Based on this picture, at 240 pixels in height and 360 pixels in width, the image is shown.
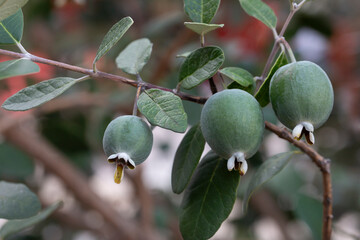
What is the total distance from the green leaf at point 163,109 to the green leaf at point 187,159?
0.09 m

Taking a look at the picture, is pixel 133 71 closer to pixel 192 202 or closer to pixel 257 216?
pixel 192 202

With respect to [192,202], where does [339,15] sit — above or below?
below

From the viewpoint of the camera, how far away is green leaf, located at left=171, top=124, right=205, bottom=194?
55 cm

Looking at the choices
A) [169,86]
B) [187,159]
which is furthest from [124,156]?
[169,86]

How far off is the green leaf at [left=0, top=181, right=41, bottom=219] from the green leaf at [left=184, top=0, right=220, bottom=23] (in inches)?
13.0

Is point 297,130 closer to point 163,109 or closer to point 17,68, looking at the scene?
point 163,109

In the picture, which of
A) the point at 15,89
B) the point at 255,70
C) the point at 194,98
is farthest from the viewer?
the point at 15,89

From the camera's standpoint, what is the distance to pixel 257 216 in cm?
181

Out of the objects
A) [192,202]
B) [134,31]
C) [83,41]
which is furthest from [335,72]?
[192,202]

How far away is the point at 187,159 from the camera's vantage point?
558 mm

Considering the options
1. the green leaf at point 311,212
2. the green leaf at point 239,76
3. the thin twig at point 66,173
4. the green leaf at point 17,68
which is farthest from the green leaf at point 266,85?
the thin twig at point 66,173

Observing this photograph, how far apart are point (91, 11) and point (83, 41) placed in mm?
161

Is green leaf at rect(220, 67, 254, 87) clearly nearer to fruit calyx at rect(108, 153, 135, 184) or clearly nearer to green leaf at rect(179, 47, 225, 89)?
green leaf at rect(179, 47, 225, 89)

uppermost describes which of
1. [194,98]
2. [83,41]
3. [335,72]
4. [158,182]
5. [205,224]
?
[194,98]
